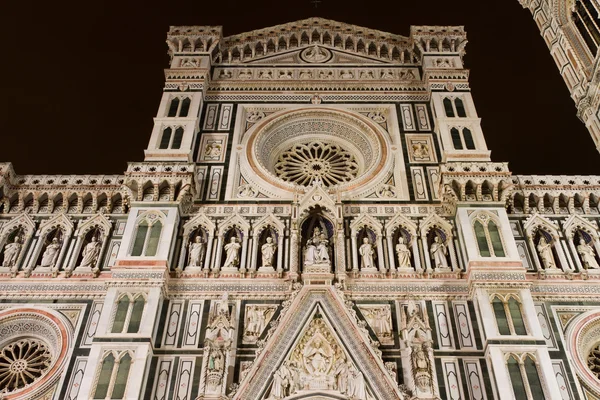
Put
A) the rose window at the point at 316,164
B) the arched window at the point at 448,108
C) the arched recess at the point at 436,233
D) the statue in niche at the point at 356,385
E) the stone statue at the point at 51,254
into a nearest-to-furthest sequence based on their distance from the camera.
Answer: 1. the statue in niche at the point at 356,385
2. the arched recess at the point at 436,233
3. the stone statue at the point at 51,254
4. the rose window at the point at 316,164
5. the arched window at the point at 448,108

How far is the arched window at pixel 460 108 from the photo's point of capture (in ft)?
56.7

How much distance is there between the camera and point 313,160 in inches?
695

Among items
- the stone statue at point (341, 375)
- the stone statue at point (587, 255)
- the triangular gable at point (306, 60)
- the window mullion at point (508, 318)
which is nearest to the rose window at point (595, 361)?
the stone statue at point (587, 255)

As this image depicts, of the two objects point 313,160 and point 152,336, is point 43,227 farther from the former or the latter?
point 313,160

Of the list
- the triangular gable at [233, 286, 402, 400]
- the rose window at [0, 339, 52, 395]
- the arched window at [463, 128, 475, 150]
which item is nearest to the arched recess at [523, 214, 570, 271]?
the arched window at [463, 128, 475, 150]

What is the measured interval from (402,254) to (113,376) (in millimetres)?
6333

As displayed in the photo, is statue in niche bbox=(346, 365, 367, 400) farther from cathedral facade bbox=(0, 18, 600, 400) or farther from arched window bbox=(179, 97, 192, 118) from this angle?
arched window bbox=(179, 97, 192, 118)

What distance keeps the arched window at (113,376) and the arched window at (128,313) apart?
0.55 meters

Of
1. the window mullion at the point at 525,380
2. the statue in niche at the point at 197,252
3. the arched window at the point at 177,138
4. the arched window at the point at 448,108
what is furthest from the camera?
the arched window at the point at 448,108

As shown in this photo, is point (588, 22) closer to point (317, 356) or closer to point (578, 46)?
point (578, 46)

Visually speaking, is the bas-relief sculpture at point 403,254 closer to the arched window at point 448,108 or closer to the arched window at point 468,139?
the arched window at point 468,139

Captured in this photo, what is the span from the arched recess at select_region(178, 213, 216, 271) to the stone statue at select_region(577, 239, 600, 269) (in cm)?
802

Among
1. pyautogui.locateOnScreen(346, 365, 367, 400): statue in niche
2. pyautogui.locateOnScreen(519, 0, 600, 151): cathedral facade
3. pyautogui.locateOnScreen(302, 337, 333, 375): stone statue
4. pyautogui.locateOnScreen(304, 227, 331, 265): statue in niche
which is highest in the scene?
pyautogui.locateOnScreen(519, 0, 600, 151): cathedral facade

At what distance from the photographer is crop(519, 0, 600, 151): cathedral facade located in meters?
17.4
